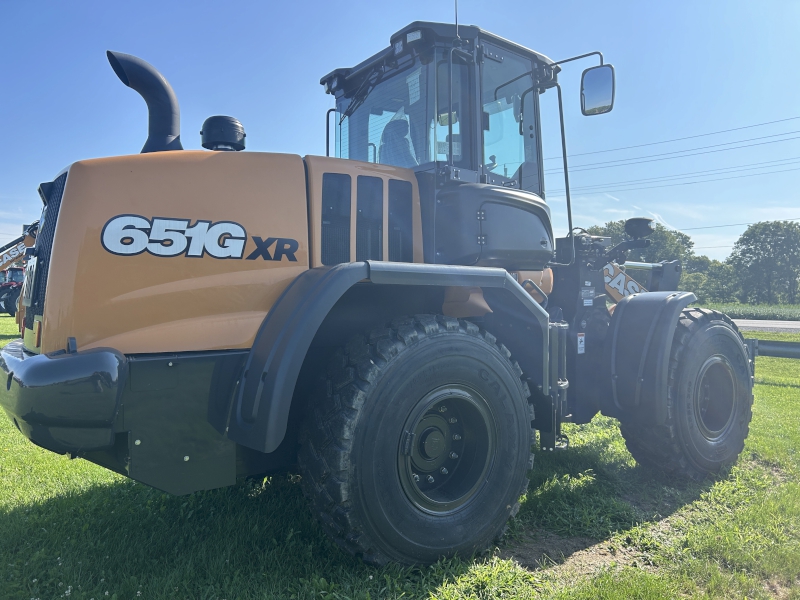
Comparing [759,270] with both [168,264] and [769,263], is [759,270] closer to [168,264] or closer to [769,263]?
[769,263]

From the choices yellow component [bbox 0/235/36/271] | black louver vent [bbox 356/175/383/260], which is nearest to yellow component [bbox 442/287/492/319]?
black louver vent [bbox 356/175/383/260]

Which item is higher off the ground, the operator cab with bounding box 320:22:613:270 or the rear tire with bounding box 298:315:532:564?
the operator cab with bounding box 320:22:613:270

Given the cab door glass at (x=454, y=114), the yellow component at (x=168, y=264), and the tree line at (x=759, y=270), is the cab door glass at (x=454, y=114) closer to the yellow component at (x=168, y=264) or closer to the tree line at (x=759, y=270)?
the yellow component at (x=168, y=264)

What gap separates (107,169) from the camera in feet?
8.22

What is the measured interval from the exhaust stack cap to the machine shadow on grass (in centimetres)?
213

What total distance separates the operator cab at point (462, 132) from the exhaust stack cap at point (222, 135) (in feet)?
3.53

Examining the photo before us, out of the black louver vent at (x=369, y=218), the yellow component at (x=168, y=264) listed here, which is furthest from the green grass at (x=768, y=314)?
the yellow component at (x=168, y=264)

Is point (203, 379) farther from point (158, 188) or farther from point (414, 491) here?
point (414, 491)

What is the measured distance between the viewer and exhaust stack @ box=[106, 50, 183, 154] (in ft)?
10.2

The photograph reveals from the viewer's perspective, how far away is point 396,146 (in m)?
3.72

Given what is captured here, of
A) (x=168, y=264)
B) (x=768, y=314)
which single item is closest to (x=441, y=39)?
(x=168, y=264)

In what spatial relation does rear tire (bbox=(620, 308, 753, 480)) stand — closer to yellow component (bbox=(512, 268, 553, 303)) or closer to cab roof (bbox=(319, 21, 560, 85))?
yellow component (bbox=(512, 268, 553, 303))

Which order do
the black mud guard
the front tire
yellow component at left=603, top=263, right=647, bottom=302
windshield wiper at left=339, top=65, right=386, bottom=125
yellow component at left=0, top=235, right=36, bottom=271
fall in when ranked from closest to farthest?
windshield wiper at left=339, top=65, right=386, bottom=125 → the black mud guard → yellow component at left=603, top=263, right=647, bottom=302 → the front tire → yellow component at left=0, top=235, right=36, bottom=271

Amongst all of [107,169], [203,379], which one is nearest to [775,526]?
[203,379]
